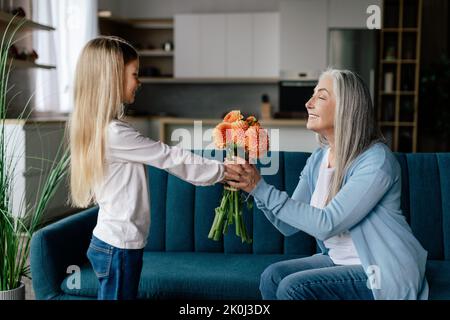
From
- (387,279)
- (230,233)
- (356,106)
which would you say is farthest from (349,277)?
(230,233)

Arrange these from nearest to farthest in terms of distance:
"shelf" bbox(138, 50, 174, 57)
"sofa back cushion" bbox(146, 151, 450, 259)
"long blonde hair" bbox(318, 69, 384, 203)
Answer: "long blonde hair" bbox(318, 69, 384, 203) → "sofa back cushion" bbox(146, 151, 450, 259) → "shelf" bbox(138, 50, 174, 57)

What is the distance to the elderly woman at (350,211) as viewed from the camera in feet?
5.09

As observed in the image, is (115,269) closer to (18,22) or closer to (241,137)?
(241,137)

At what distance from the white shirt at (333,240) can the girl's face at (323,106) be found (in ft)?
0.46

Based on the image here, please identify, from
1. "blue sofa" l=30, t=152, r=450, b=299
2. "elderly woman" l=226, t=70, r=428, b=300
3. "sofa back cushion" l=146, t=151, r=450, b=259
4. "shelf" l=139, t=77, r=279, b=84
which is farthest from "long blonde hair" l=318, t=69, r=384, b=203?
"shelf" l=139, t=77, r=279, b=84

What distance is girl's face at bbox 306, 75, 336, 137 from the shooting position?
1714 millimetres

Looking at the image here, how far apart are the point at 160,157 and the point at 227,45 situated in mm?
5989

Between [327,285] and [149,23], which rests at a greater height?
[149,23]

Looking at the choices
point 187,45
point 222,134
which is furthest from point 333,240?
point 187,45

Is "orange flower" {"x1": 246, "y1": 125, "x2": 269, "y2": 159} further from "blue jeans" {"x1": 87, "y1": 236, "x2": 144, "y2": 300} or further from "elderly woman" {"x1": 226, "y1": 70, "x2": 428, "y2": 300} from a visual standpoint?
"blue jeans" {"x1": 87, "y1": 236, "x2": 144, "y2": 300}

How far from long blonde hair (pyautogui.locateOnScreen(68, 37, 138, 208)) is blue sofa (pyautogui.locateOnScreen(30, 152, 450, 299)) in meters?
0.51

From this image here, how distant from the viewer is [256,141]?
1655 mm

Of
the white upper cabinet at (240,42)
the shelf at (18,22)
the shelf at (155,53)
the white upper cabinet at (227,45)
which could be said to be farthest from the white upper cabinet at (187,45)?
the shelf at (18,22)

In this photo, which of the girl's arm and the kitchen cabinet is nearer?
the girl's arm
